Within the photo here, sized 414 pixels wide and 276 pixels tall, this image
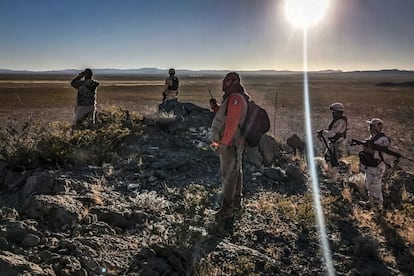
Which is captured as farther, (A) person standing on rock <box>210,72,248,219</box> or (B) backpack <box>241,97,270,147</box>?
(B) backpack <box>241,97,270,147</box>

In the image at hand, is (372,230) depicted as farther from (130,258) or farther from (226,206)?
(130,258)

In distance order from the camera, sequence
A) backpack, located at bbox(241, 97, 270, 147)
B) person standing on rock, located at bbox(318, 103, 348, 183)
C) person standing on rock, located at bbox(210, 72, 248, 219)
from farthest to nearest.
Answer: person standing on rock, located at bbox(318, 103, 348, 183) → backpack, located at bbox(241, 97, 270, 147) → person standing on rock, located at bbox(210, 72, 248, 219)

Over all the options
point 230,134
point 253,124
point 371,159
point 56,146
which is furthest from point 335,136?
point 56,146

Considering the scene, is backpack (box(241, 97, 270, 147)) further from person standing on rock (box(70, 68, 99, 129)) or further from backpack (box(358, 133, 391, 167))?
person standing on rock (box(70, 68, 99, 129))

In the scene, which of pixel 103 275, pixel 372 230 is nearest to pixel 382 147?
pixel 372 230

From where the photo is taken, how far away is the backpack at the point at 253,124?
5.65m

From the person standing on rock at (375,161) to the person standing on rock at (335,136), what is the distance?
1.30 metres

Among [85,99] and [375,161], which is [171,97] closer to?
[85,99]

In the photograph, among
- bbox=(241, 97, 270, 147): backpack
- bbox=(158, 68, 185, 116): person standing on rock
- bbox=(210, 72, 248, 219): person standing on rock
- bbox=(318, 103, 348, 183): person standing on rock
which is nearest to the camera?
bbox=(210, 72, 248, 219): person standing on rock

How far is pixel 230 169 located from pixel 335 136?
12.0 ft

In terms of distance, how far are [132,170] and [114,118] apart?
12.9ft

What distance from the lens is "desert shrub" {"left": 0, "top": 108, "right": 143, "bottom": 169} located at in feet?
22.6

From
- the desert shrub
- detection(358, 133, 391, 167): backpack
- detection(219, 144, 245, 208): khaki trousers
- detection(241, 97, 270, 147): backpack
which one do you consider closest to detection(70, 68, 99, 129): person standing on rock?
the desert shrub

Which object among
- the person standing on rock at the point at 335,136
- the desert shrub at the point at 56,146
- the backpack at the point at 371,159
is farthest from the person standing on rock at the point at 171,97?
the backpack at the point at 371,159
